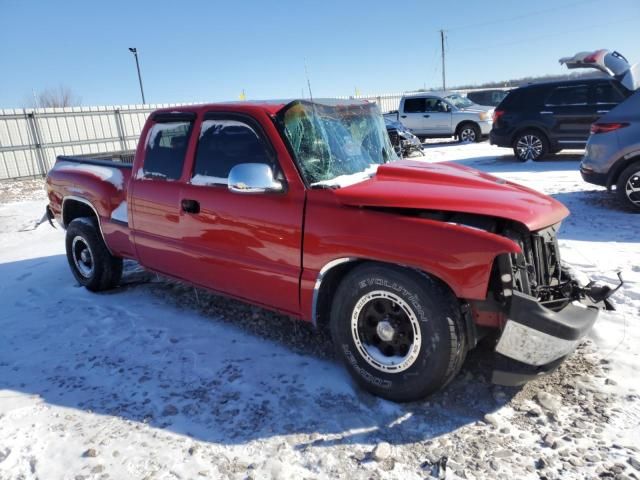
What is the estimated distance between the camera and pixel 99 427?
2855mm

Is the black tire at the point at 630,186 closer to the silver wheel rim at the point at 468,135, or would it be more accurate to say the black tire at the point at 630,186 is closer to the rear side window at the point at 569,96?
the rear side window at the point at 569,96

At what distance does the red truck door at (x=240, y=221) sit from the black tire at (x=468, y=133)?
52.6 feet

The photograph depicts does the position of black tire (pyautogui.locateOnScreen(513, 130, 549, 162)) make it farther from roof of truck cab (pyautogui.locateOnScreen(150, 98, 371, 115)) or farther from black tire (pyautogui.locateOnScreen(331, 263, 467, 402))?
black tire (pyautogui.locateOnScreen(331, 263, 467, 402))

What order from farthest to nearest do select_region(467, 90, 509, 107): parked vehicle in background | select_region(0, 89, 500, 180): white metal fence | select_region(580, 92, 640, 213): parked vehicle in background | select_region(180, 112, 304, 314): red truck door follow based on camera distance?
select_region(467, 90, 509, 107): parked vehicle in background, select_region(0, 89, 500, 180): white metal fence, select_region(580, 92, 640, 213): parked vehicle in background, select_region(180, 112, 304, 314): red truck door

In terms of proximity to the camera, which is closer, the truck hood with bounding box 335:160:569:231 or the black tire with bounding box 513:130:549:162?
the truck hood with bounding box 335:160:569:231

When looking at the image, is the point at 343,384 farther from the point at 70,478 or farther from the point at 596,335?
the point at 596,335

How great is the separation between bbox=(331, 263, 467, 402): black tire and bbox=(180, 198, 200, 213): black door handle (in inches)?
54.5

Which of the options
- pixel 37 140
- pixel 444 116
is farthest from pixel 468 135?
pixel 37 140

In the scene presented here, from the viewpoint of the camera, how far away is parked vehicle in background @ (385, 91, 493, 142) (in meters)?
17.9

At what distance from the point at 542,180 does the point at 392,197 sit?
8.13m

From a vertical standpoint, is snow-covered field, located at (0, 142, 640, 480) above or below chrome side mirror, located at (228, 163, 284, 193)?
below

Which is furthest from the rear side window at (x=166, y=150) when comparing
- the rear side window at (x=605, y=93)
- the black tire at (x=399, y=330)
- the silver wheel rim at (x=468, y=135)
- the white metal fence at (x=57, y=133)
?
the silver wheel rim at (x=468, y=135)

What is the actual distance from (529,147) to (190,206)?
1088 centimetres

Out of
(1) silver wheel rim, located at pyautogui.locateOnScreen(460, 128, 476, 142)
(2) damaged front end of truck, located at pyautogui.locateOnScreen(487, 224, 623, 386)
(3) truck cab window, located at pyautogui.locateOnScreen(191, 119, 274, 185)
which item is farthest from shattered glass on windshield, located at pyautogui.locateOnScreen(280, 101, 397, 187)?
(1) silver wheel rim, located at pyautogui.locateOnScreen(460, 128, 476, 142)
